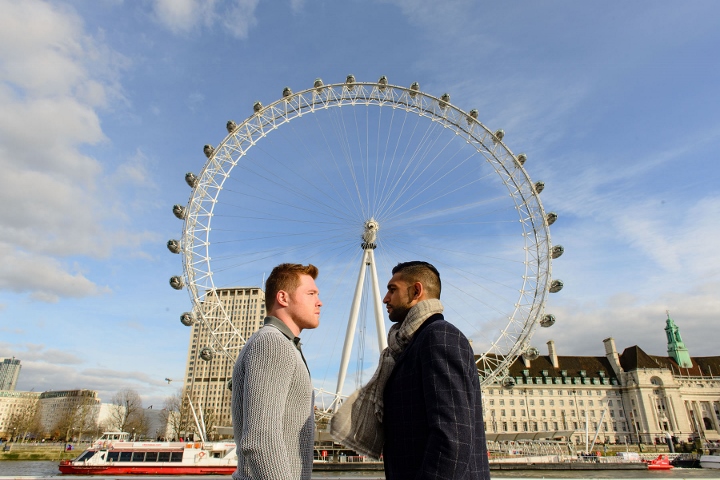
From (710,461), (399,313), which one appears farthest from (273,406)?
(710,461)

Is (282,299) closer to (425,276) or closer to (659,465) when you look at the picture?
(425,276)

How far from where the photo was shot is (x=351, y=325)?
2967cm

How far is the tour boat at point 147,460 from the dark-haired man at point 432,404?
3579 cm

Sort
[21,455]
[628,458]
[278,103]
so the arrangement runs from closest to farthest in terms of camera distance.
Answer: [278,103]
[628,458]
[21,455]

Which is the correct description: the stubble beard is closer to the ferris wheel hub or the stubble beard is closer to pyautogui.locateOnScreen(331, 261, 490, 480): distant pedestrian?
pyautogui.locateOnScreen(331, 261, 490, 480): distant pedestrian

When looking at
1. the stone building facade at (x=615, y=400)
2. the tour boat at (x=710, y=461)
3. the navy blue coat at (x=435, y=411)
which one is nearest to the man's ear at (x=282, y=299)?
the navy blue coat at (x=435, y=411)

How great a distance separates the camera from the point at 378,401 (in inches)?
128

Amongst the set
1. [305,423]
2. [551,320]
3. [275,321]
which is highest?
[551,320]

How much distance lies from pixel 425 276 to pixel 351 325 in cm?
2661

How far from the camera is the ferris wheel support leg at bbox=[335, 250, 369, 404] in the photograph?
96.8 feet

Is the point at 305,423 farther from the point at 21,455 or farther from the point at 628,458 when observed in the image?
the point at 21,455

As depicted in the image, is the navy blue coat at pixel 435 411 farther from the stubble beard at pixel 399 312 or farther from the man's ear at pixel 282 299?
the man's ear at pixel 282 299

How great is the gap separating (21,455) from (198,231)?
4813 cm

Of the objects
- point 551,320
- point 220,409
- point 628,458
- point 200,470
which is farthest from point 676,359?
point 220,409
